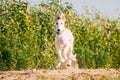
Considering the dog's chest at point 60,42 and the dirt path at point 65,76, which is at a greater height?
the dog's chest at point 60,42

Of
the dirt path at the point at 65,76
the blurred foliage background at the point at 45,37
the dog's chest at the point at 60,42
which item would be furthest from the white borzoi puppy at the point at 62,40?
the blurred foliage background at the point at 45,37

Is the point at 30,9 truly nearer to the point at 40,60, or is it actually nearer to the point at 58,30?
the point at 40,60

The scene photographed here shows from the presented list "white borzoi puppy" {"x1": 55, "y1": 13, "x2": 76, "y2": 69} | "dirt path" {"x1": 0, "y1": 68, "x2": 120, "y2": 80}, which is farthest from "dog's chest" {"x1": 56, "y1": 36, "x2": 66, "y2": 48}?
"dirt path" {"x1": 0, "y1": 68, "x2": 120, "y2": 80}

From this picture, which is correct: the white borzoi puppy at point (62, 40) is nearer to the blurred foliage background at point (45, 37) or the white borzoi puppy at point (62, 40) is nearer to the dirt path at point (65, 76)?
the dirt path at point (65, 76)

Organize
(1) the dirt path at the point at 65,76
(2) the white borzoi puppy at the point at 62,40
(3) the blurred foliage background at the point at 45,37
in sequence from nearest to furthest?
(1) the dirt path at the point at 65,76 < (2) the white borzoi puppy at the point at 62,40 < (3) the blurred foliage background at the point at 45,37

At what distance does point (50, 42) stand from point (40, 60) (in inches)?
27.4

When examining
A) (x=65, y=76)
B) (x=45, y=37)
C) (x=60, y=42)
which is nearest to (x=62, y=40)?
(x=60, y=42)

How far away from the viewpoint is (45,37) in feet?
50.2

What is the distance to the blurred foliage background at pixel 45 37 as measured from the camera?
14.7 metres

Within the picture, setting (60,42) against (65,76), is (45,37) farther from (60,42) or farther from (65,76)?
(65,76)

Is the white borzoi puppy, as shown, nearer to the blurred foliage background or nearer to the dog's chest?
the dog's chest

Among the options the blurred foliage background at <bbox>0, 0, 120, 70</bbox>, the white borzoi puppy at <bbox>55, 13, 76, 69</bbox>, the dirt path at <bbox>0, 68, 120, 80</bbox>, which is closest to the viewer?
the dirt path at <bbox>0, 68, 120, 80</bbox>

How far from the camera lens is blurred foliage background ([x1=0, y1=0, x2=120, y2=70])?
14734 mm

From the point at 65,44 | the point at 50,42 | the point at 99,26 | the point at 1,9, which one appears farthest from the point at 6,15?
the point at 65,44
